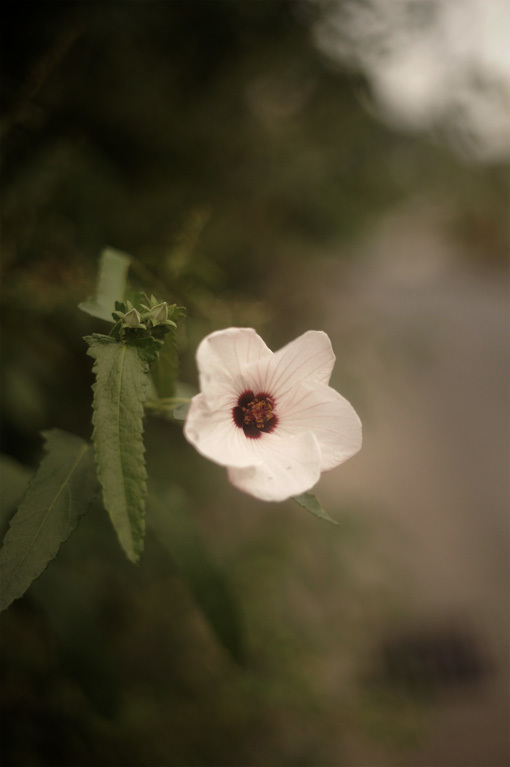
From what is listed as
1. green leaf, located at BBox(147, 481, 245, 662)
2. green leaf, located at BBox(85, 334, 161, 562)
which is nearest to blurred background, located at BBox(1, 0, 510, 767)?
green leaf, located at BBox(147, 481, 245, 662)

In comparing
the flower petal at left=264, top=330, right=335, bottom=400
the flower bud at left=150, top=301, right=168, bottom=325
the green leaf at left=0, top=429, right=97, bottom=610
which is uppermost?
the flower petal at left=264, top=330, right=335, bottom=400

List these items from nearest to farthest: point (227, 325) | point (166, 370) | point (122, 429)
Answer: point (122, 429) < point (166, 370) < point (227, 325)

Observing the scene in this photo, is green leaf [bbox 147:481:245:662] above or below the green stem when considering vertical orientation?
below

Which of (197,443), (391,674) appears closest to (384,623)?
(391,674)

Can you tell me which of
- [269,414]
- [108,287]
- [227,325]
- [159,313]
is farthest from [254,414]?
[227,325]

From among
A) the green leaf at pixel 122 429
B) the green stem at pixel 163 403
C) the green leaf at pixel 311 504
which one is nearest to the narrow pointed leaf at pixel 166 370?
the green stem at pixel 163 403

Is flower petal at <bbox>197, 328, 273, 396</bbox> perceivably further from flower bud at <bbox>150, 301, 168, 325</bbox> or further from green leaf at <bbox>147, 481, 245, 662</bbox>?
green leaf at <bbox>147, 481, 245, 662</bbox>

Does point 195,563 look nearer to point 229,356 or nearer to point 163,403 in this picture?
point 163,403

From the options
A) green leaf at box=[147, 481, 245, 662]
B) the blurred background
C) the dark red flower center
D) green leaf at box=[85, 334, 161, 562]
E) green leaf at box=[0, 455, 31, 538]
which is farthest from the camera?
the blurred background
